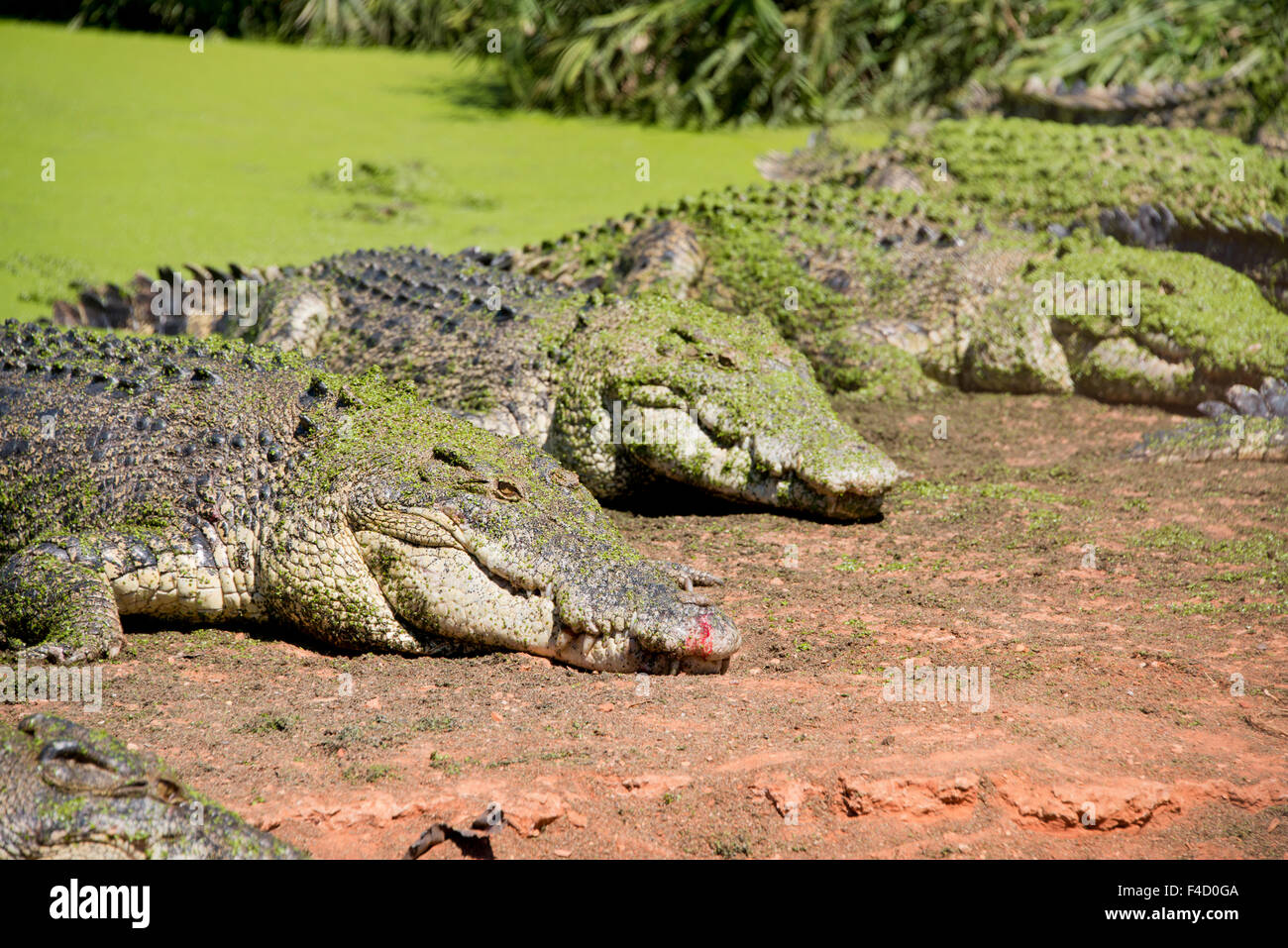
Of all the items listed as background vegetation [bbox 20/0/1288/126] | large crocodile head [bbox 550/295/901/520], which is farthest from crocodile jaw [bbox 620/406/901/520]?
background vegetation [bbox 20/0/1288/126]

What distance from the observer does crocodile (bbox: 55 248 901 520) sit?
529 cm

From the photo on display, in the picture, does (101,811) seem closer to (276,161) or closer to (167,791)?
(167,791)

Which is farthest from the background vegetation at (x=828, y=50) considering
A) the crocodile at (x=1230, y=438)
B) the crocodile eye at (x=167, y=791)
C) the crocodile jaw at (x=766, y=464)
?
the crocodile eye at (x=167, y=791)

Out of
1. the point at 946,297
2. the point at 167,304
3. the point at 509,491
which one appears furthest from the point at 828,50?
the point at 509,491

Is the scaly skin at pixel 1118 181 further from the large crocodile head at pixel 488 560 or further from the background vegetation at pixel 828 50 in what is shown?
the large crocodile head at pixel 488 560

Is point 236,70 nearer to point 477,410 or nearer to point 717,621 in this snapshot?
point 477,410

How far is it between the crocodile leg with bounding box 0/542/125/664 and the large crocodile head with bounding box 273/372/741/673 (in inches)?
21.7

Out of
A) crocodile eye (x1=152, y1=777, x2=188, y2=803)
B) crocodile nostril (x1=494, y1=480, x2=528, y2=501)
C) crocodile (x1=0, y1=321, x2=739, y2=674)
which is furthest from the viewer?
crocodile nostril (x1=494, y1=480, x2=528, y2=501)

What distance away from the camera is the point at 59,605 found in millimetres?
3809

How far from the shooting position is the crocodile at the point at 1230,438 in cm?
623

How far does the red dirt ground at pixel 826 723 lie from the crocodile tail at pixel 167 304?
11.4 feet

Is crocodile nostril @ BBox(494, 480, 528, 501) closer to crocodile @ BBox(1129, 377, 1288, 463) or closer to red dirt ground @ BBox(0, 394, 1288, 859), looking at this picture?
red dirt ground @ BBox(0, 394, 1288, 859)

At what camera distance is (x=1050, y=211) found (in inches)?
352

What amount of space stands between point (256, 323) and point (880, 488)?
3.58m
